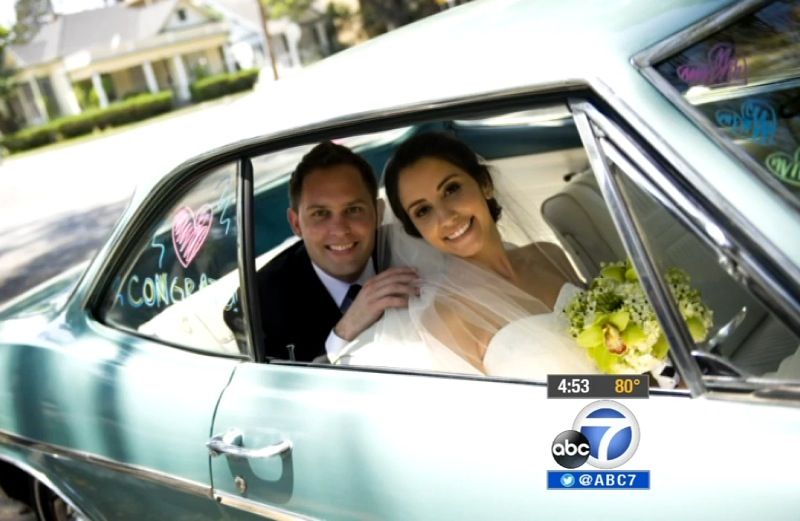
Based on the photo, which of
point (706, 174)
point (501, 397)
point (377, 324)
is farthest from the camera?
point (377, 324)

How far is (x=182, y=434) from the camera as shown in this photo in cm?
185

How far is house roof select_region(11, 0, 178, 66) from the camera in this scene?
4512 cm

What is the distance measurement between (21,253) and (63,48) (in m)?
40.1

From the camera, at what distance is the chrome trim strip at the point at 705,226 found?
1157 mm

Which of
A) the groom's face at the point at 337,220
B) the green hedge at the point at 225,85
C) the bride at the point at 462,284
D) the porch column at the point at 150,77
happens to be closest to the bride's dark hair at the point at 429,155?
the bride at the point at 462,284

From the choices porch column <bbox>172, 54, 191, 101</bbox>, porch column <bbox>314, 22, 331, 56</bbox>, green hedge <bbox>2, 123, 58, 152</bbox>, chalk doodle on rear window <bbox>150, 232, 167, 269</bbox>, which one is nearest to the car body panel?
chalk doodle on rear window <bbox>150, 232, 167, 269</bbox>

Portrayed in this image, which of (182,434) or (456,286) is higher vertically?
(456,286)

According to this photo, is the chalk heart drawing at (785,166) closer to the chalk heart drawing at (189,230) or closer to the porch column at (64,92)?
the chalk heart drawing at (189,230)

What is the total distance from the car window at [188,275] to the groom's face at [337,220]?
1.32 feet

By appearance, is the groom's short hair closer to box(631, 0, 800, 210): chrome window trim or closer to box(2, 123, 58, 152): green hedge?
box(631, 0, 800, 210): chrome window trim

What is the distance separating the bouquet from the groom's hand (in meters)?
0.48

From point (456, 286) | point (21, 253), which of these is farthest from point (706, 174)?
point (21, 253)

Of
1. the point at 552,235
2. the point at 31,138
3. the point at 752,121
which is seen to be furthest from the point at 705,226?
the point at 31,138

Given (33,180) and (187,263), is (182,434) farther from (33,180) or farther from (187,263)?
(33,180)
